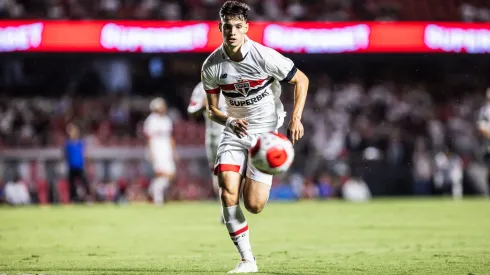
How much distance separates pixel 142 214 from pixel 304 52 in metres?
9.17

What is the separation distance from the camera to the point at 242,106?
27.6 feet

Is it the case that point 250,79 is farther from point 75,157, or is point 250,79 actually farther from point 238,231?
point 75,157

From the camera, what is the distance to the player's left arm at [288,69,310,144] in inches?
308

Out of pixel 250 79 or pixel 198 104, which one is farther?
pixel 198 104

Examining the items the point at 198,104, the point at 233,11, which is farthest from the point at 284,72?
the point at 198,104

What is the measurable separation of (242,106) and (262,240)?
3.89m

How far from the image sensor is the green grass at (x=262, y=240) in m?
8.60

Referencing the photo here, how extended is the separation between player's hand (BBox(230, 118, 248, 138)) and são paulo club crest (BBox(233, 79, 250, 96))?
30cm

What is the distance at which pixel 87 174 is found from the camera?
23.4 meters

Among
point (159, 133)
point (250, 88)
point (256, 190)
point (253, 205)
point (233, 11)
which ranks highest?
point (233, 11)

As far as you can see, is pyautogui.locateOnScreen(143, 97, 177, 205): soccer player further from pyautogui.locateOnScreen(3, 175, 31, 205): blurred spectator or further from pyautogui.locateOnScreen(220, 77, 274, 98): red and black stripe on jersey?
pyautogui.locateOnScreen(220, 77, 274, 98): red and black stripe on jersey

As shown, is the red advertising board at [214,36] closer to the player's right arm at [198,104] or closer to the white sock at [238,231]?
the player's right arm at [198,104]

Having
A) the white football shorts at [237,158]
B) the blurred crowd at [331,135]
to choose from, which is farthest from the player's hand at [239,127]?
the blurred crowd at [331,135]

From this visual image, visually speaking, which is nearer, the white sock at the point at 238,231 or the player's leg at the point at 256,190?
the white sock at the point at 238,231
